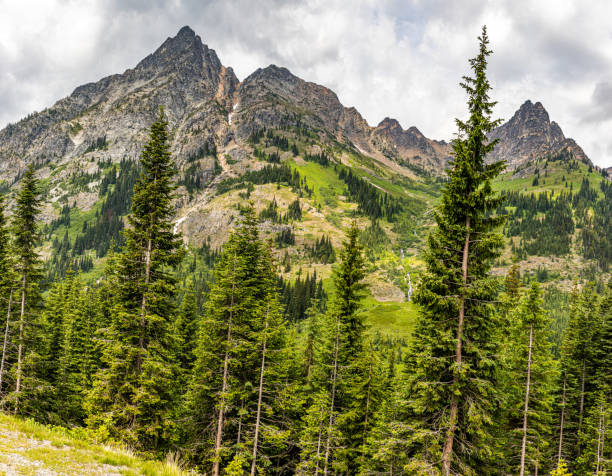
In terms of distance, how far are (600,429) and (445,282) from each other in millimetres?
26218

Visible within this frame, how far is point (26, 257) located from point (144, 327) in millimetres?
14955

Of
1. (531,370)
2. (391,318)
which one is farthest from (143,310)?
(391,318)

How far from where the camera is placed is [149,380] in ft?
56.8

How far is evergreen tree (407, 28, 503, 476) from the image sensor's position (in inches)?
507

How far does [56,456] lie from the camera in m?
9.48

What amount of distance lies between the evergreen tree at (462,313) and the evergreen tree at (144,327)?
536 inches

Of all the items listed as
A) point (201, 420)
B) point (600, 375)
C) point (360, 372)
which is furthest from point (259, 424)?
point (600, 375)

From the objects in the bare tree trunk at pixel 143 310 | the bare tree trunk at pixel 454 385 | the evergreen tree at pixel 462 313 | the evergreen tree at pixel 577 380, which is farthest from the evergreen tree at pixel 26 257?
the evergreen tree at pixel 577 380

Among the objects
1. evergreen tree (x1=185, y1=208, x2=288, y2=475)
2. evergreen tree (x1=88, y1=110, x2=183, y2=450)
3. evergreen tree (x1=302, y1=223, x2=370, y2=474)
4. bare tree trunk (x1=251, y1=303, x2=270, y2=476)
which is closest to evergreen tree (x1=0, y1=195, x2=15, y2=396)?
evergreen tree (x1=88, y1=110, x2=183, y2=450)

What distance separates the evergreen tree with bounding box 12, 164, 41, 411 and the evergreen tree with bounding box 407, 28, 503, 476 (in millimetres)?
28739

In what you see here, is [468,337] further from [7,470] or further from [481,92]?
[7,470]

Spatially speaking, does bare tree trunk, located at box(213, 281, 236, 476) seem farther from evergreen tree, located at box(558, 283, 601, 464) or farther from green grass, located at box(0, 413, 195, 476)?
evergreen tree, located at box(558, 283, 601, 464)

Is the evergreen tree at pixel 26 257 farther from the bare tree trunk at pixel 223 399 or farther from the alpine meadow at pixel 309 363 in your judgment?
the bare tree trunk at pixel 223 399

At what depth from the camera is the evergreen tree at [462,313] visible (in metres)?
12.9
